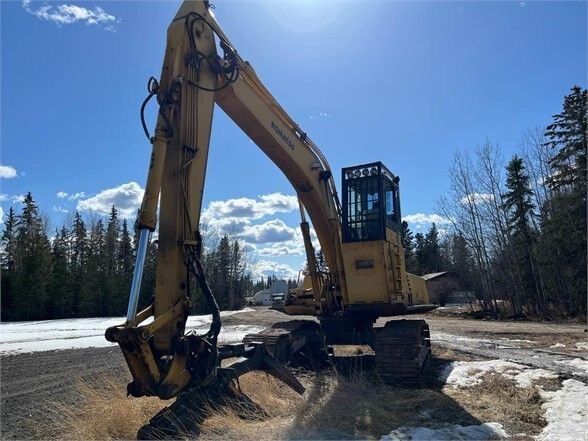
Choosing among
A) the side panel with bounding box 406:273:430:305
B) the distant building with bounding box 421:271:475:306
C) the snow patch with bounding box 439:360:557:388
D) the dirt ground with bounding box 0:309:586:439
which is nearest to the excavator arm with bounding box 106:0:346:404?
the dirt ground with bounding box 0:309:586:439

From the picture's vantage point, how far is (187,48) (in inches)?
243

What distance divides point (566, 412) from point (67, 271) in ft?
152

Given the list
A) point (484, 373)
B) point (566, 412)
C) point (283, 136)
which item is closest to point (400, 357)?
point (484, 373)

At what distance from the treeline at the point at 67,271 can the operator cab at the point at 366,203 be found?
25.5 meters

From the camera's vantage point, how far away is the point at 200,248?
591cm

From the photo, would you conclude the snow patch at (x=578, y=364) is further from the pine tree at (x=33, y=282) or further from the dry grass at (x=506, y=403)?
the pine tree at (x=33, y=282)

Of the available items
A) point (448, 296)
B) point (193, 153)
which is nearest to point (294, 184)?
point (193, 153)

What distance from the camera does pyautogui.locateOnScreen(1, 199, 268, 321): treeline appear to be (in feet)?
135

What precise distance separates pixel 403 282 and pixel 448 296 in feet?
148

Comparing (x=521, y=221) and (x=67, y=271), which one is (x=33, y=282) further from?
(x=521, y=221)

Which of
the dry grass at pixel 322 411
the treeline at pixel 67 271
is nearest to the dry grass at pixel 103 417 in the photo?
the dry grass at pixel 322 411

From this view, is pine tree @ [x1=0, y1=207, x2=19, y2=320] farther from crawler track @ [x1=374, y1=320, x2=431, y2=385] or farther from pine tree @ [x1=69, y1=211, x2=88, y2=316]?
crawler track @ [x1=374, y1=320, x2=431, y2=385]

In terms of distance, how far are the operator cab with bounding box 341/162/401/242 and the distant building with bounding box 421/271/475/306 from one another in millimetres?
40933

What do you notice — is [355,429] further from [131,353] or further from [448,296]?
[448,296]
